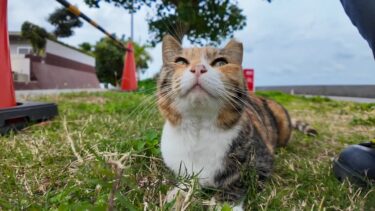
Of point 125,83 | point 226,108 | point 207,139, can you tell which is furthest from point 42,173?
point 125,83

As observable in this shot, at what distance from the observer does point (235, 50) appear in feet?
6.36

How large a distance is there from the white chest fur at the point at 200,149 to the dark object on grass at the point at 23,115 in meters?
1.91

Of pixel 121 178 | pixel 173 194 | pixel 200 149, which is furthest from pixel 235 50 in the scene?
pixel 121 178

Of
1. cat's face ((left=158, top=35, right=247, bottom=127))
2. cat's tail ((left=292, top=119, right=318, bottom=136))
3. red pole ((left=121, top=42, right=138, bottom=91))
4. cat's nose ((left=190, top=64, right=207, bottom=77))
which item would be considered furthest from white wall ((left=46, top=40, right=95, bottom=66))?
cat's nose ((left=190, top=64, right=207, bottom=77))

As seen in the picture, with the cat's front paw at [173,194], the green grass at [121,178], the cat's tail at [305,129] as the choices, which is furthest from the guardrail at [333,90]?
the cat's front paw at [173,194]

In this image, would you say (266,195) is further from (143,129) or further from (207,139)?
(143,129)

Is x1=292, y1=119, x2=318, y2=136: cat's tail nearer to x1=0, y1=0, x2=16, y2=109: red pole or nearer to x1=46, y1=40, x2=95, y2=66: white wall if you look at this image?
x1=0, y1=0, x2=16, y2=109: red pole

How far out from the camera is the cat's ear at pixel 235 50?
1922 millimetres

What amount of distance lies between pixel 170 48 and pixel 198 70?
1.24 ft

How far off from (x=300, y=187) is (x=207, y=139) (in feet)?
1.97

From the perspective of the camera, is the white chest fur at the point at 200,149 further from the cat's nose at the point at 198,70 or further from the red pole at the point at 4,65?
the red pole at the point at 4,65

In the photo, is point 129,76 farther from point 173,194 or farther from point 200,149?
point 173,194

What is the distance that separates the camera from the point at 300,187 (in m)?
1.93

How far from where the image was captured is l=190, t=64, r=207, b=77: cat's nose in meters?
1.66
